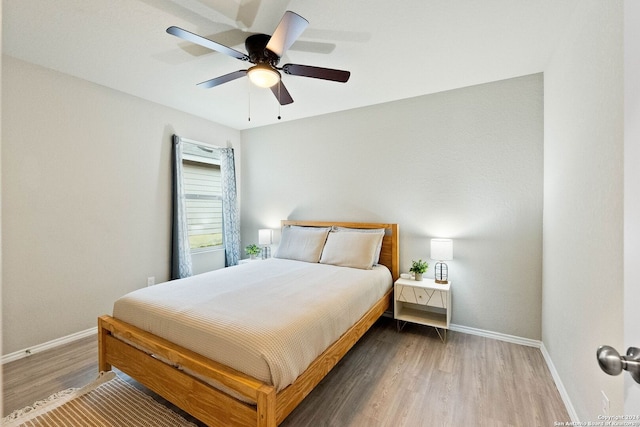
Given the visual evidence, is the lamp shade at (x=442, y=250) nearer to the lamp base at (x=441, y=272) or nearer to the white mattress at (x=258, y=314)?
the lamp base at (x=441, y=272)

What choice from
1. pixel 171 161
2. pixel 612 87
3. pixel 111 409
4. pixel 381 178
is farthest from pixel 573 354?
pixel 171 161

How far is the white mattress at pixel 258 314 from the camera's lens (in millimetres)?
1769

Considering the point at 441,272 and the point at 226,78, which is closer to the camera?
the point at 226,78

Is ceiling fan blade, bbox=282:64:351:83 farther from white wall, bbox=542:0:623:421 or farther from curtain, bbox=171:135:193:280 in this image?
curtain, bbox=171:135:193:280

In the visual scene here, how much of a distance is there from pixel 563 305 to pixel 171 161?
415cm

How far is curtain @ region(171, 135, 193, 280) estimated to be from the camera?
151 inches

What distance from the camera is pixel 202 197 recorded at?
4363mm

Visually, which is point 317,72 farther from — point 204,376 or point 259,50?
point 204,376

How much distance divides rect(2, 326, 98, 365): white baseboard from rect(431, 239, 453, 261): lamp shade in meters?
3.51

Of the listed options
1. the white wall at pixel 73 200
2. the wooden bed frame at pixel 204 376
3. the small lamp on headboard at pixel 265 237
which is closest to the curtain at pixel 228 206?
the small lamp on headboard at pixel 265 237

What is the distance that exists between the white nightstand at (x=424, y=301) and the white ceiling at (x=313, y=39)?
201 cm

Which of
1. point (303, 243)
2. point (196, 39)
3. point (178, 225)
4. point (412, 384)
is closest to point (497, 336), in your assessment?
point (412, 384)

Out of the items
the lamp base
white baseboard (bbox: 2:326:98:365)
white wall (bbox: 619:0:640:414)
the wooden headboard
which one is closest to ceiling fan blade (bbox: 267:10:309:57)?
white wall (bbox: 619:0:640:414)

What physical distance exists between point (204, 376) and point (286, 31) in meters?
2.15
